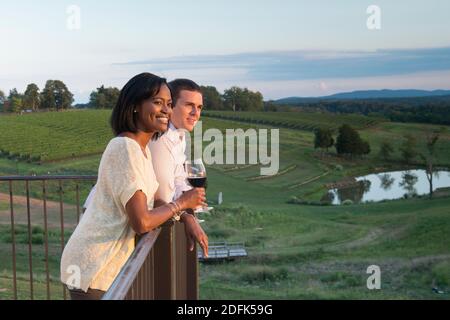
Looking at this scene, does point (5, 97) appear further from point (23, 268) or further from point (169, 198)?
point (169, 198)

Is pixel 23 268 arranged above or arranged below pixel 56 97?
below

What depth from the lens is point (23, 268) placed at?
10.1 meters

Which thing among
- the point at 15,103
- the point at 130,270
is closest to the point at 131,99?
the point at 130,270

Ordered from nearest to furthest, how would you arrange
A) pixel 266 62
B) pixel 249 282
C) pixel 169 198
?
pixel 169 198
pixel 249 282
pixel 266 62

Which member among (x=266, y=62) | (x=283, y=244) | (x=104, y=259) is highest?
(x=266, y=62)

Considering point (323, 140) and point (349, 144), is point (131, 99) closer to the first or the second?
point (323, 140)

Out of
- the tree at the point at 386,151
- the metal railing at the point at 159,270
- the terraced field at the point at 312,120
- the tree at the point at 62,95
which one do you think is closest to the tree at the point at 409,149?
the tree at the point at 386,151

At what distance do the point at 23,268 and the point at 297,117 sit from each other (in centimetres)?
3687

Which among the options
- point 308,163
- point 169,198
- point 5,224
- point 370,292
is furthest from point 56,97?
point 169,198

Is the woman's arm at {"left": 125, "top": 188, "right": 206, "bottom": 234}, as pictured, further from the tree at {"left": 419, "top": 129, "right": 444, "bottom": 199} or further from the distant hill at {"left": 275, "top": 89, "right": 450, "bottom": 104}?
the tree at {"left": 419, "top": 129, "right": 444, "bottom": 199}

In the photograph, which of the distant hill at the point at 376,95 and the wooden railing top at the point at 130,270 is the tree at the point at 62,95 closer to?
the distant hill at the point at 376,95

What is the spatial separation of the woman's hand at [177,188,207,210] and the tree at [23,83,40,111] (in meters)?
29.4

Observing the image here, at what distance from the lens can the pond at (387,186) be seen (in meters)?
33.7

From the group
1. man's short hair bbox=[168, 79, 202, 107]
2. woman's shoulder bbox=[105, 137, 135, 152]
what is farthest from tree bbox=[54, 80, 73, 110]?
woman's shoulder bbox=[105, 137, 135, 152]
